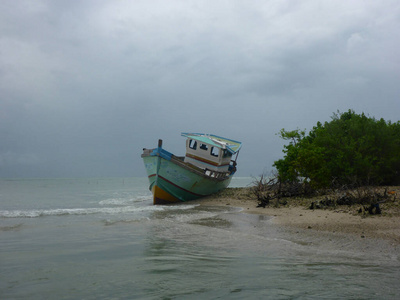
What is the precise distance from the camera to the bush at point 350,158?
2152cm

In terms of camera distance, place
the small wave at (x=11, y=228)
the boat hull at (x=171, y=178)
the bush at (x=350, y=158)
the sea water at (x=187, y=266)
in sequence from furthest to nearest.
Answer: the bush at (x=350, y=158) < the boat hull at (x=171, y=178) < the small wave at (x=11, y=228) < the sea water at (x=187, y=266)

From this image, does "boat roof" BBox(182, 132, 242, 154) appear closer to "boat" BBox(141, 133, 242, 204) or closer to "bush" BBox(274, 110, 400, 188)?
"boat" BBox(141, 133, 242, 204)

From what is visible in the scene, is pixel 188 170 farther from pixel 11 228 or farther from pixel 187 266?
pixel 187 266

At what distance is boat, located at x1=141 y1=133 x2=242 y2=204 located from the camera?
19.5 meters

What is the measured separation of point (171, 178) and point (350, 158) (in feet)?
41.6

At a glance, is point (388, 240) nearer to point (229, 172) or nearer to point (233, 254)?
point (233, 254)

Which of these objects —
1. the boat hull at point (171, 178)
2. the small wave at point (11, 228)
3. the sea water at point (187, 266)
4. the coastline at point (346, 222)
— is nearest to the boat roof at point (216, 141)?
the boat hull at point (171, 178)

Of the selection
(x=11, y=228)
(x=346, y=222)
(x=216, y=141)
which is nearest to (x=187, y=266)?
(x=346, y=222)

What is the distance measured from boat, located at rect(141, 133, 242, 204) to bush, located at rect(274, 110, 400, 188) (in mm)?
5195

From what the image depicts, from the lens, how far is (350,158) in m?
22.4

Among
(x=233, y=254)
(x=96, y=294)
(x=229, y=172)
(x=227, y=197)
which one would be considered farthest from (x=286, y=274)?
(x=229, y=172)

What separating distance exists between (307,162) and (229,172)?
7.11m

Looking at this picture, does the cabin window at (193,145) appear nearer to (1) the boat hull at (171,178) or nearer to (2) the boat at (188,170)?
(2) the boat at (188,170)

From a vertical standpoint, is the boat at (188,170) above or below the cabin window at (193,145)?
below
